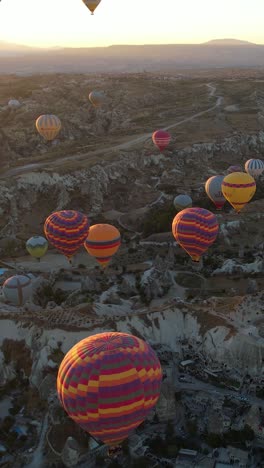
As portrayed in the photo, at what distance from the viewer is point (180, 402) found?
1133 inches

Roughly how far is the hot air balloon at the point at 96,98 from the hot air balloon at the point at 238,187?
59.6 meters

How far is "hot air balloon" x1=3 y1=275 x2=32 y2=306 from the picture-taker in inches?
1501

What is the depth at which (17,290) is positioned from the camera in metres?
38.2

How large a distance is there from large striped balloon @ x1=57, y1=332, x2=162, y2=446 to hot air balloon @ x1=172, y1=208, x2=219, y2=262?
58.6 feet

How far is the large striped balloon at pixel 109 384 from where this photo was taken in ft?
69.3

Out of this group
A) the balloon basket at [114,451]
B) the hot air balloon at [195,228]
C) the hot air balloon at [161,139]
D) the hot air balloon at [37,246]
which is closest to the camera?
the balloon basket at [114,451]

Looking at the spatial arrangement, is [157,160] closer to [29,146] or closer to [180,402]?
[29,146]

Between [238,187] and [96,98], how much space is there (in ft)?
202

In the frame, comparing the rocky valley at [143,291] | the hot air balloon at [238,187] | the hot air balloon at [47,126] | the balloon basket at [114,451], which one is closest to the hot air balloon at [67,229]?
the rocky valley at [143,291]

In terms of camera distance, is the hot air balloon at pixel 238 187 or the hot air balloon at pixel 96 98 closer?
the hot air balloon at pixel 238 187

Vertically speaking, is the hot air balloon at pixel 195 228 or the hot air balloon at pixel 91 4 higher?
the hot air balloon at pixel 91 4

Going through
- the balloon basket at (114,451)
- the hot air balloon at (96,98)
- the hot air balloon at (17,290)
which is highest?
the hot air balloon at (96,98)

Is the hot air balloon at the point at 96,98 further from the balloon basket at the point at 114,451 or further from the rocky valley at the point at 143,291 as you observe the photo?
the balloon basket at the point at 114,451

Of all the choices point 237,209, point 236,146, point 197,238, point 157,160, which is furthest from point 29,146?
point 197,238
